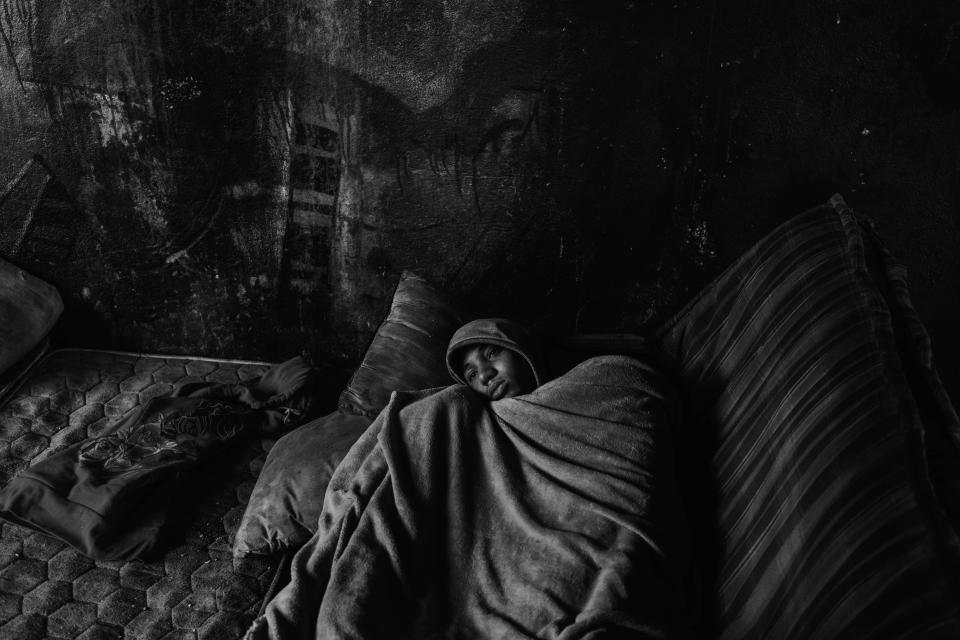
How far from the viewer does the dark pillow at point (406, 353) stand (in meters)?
2.88

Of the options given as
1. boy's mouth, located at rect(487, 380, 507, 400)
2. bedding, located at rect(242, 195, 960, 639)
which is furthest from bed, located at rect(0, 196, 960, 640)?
boy's mouth, located at rect(487, 380, 507, 400)

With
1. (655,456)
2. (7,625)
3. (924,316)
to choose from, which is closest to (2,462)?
(7,625)

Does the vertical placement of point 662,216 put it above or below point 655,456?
above

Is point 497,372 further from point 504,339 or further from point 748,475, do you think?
point 748,475

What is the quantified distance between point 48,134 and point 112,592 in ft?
6.80

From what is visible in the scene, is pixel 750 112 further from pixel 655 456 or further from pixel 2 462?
pixel 2 462

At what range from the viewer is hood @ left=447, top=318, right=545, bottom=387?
8.27 feet

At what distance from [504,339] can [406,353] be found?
0.54m

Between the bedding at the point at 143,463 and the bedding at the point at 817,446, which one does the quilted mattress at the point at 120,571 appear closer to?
the bedding at the point at 143,463

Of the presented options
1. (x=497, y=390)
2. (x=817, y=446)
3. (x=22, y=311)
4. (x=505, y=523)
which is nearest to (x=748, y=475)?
(x=817, y=446)

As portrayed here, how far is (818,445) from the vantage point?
73.9 inches

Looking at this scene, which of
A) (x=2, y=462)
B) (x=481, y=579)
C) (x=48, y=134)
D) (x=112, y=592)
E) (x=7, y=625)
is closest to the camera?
(x=481, y=579)

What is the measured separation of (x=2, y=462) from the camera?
9.52 feet

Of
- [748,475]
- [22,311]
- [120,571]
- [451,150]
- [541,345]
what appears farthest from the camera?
[22,311]
